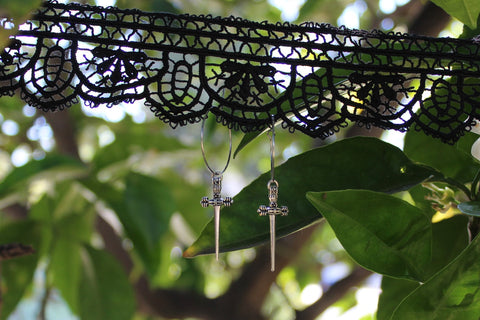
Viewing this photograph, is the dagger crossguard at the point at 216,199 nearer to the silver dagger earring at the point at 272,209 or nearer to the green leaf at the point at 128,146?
the silver dagger earring at the point at 272,209

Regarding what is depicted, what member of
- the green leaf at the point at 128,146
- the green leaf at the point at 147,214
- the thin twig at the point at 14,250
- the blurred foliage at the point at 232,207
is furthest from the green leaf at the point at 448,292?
the green leaf at the point at 128,146

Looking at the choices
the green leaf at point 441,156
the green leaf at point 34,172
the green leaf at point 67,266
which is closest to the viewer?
the green leaf at point 441,156

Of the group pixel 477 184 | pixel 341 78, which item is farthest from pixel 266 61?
pixel 477 184

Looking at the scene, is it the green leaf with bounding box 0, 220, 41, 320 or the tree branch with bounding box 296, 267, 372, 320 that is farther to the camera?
the tree branch with bounding box 296, 267, 372, 320

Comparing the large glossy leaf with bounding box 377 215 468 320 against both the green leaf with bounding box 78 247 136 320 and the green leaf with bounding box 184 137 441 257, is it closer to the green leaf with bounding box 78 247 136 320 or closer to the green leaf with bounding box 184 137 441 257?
the green leaf with bounding box 184 137 441 257

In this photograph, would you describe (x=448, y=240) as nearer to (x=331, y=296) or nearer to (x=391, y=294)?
→ (x=391, y=294)

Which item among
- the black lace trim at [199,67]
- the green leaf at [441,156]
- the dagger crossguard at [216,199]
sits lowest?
the dagger crossguard at [216,199]

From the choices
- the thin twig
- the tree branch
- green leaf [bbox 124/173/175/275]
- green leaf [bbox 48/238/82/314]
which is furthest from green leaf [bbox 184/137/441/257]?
the tree branch
